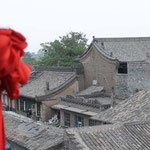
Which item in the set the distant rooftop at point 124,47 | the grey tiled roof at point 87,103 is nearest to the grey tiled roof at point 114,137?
the grey tiled roof at point 87,103

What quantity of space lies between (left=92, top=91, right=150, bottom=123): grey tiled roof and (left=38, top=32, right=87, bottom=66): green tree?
2632 cm

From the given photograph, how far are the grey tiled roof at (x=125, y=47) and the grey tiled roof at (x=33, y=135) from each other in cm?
1454

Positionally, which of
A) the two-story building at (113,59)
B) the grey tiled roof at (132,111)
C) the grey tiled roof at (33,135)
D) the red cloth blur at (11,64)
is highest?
the red cloth blur at (11,64)

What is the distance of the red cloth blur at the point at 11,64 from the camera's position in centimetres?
242

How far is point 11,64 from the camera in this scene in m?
2.52

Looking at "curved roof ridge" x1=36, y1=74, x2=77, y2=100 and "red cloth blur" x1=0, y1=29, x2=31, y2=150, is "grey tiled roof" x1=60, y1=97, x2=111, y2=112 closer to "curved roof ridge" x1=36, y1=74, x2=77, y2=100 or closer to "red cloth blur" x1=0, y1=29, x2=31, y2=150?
"curved roof ridge" x1=36, y1=74, x2=77, y2=100

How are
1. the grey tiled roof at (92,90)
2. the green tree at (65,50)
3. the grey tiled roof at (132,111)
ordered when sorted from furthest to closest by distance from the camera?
the green tree at (65,50) < the grey tiled roof at (92,90) < the grey tiled roof at (132,111)

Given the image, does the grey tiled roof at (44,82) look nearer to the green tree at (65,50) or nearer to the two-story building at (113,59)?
the two-story building at (113,59)

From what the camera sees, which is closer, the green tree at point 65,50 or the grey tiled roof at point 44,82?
the grey tiled roof at point 44,82

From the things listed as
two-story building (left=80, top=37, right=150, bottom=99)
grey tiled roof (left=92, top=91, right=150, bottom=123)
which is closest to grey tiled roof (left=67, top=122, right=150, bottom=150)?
grey tiled roof (left=92, top=91, right=150, bottom=123)

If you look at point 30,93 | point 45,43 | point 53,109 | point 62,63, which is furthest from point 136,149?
point 45,43

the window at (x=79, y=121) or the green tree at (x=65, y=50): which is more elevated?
the green tree at (x=65, y=50)

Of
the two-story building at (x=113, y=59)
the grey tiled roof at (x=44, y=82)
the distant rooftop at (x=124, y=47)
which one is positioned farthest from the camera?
the grey tiled roof at (x=44, y=82)

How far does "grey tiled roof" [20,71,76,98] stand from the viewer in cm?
3538
